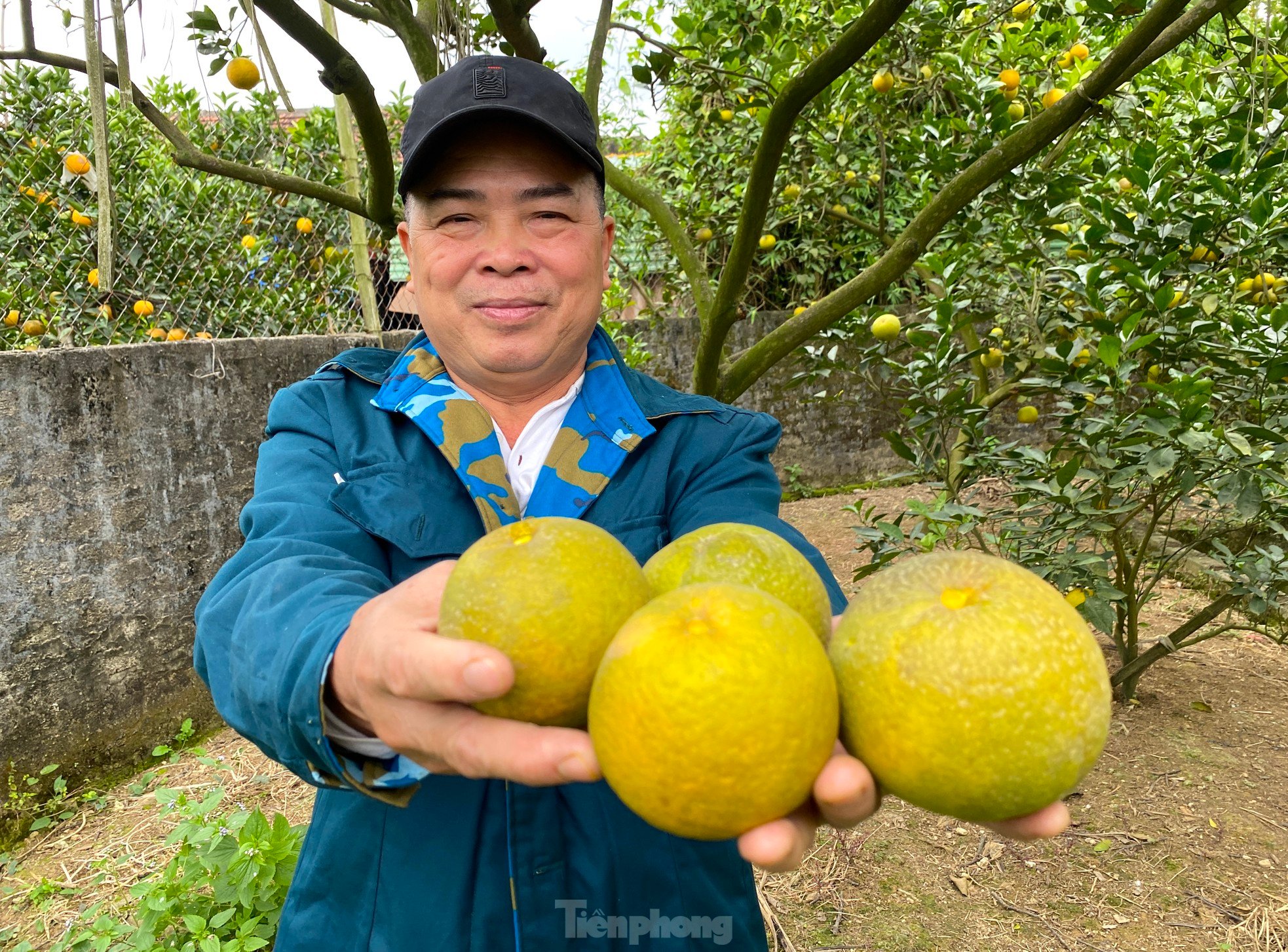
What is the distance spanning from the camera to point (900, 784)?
100 cm

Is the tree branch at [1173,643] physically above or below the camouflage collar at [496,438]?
below

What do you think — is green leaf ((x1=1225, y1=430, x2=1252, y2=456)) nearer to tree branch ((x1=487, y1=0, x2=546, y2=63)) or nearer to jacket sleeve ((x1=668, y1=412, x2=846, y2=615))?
jacket sleeve ((x1=668, y1=412, x2=846, y2=615))

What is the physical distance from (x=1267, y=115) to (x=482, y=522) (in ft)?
9.13

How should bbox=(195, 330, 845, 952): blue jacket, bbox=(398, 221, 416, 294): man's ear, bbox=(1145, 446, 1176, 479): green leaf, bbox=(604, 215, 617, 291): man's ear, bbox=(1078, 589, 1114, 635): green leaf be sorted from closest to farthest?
bbox=(195, 330, 845, 952): blue jacket < bbox=(398, 221, 416, 294): man's ear < bbox=(604, 215, 617, 291): man's ear < bbox=(1145, 446, 1176, 479): green leaf < bbox=(1078, 589, 1114, 635): green leaf

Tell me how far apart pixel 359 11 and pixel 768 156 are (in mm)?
1457

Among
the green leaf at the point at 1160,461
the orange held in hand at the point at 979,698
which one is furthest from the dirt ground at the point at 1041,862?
the orange held in hand at the point at 979,698

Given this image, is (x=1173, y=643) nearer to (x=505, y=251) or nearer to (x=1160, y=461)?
(x=1160, y=461)

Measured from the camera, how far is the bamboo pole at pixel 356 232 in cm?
425

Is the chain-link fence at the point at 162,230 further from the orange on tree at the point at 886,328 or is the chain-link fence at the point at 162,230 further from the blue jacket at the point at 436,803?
the orange on tree at the point at 886,328

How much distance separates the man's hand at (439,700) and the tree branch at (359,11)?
2540mm

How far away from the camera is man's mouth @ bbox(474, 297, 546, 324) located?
1.71m

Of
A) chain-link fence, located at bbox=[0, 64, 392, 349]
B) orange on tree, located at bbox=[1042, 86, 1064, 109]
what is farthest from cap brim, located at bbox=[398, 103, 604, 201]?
orange on tree, located at bbox=[1042, 86, 1064, 109]

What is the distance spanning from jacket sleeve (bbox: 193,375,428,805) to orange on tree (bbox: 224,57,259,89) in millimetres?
1768

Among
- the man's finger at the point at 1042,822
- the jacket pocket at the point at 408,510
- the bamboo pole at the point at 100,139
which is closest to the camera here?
the man's finger at the point at 1042,822
